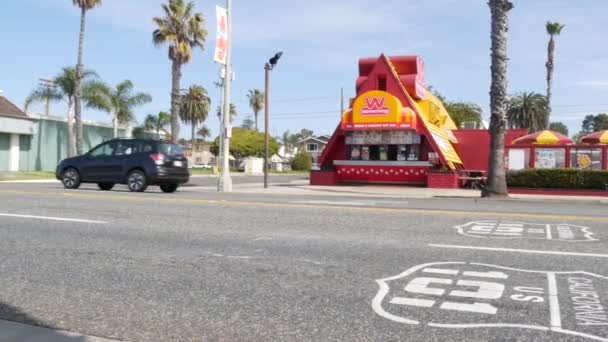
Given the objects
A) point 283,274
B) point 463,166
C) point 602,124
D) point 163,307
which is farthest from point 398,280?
point 602,124

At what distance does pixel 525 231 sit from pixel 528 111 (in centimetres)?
6683

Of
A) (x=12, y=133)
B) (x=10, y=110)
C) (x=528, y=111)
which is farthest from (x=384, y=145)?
(x=528, y=111)

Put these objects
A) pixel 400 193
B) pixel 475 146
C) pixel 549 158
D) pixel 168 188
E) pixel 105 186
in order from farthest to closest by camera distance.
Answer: pixel 475 146
pixel 549 158
pixel 400 193
pixel 105 186
pixel 168 188

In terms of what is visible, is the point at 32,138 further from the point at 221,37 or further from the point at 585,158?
the point at 585,158

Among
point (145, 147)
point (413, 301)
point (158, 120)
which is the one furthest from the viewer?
point (158, 120)

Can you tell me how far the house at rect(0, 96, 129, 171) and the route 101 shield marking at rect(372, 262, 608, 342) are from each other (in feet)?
127

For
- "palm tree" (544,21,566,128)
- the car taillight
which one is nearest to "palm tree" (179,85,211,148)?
"palm tree" (544,21,566,128)

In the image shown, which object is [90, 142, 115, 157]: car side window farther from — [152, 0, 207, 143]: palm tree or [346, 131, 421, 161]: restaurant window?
[152, 0, 207, 143]: palm tree

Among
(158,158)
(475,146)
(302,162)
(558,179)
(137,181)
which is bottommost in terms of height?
(137,181)

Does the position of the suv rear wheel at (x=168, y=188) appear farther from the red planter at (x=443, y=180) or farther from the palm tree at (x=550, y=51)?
the palm tree at (x=550, y=51)

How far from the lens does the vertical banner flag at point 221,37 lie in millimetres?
21438

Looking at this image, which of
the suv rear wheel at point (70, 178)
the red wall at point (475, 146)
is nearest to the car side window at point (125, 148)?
the suv rear wheel at point (70, 178)

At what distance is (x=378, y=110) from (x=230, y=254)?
68.9 feet

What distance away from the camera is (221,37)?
854 inches
